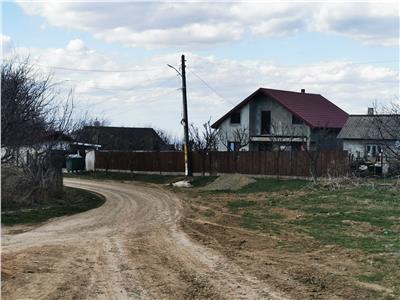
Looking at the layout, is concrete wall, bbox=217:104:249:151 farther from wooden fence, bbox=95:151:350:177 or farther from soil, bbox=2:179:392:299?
soil, bbox=2:179:392:299

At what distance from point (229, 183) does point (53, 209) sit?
45.5ft

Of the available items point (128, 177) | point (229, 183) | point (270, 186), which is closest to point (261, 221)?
point (270, 186)

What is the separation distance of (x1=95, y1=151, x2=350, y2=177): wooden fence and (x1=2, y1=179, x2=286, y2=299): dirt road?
59.1ft

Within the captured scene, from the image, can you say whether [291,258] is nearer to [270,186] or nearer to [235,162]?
[270,186]

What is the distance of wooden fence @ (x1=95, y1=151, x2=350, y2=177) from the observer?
33.2 m

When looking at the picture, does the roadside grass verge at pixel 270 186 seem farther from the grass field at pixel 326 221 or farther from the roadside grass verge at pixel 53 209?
the roadside grass verge at pixel 53 209

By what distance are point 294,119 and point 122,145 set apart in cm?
1591

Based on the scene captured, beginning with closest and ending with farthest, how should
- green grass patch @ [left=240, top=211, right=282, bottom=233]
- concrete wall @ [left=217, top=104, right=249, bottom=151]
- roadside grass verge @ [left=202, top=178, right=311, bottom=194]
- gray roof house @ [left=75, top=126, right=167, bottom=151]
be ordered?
green grass patch @ [left=240, top=211, right=282, bottom=233], roadside grass verge @ [left=202, top=178, right=311, bottom=194], concrete wall @ [left=217, top=104, right=249, bottom=151], gray roof house @ [left=75, top=126, right=167, bottom=151]

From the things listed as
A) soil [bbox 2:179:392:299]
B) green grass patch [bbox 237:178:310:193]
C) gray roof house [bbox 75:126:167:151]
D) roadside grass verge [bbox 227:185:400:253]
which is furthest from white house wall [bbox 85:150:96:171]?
soil [bbox 2:179:392:299]

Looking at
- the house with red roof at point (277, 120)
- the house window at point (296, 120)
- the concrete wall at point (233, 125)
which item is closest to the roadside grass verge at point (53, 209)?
the house with red roof at point (277, 120)

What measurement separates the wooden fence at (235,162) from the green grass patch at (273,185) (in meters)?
→ 2.08

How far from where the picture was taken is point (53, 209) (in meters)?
20.5

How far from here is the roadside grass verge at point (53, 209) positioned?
1788 cm

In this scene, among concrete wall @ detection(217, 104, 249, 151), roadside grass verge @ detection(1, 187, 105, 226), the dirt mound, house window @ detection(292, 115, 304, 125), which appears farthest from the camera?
concrete wall @ detection(217, 104, 249, 151)
